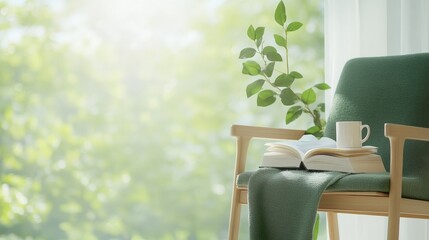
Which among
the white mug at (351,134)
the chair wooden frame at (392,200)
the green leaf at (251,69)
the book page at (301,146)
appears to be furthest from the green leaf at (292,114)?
the chair wooden frame at (392,200)

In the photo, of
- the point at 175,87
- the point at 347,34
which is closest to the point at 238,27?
the point at 175,87

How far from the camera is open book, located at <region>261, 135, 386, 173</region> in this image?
2301 mm

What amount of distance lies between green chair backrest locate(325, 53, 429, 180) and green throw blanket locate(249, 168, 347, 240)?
12.5 inches

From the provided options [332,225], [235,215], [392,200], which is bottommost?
[332,225]

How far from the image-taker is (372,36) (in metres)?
3.17

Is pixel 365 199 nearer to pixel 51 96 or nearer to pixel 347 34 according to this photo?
pixel 347 34

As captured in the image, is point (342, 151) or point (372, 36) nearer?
point (342, 151)

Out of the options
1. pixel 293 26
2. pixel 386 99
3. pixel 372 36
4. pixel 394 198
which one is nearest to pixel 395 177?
pixel 394 198

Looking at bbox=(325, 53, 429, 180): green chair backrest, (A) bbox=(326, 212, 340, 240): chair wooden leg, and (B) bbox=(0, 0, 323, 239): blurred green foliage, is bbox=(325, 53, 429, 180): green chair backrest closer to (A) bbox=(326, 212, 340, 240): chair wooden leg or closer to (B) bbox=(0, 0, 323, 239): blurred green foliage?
(A) bbox=(326, 212, 340, 240): chair wooden leg

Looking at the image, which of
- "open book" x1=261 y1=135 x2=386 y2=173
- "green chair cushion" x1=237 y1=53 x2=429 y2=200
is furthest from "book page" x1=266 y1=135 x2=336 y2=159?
"green chair cushion" x1=237 y1=53 x2=429 y2=200

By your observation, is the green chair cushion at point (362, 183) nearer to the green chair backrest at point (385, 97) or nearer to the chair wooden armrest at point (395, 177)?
the chair wooden armrest at point (395, 177)

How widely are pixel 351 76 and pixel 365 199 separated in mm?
692

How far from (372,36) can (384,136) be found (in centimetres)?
78

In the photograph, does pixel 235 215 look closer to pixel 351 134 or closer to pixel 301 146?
pixel 301 146
